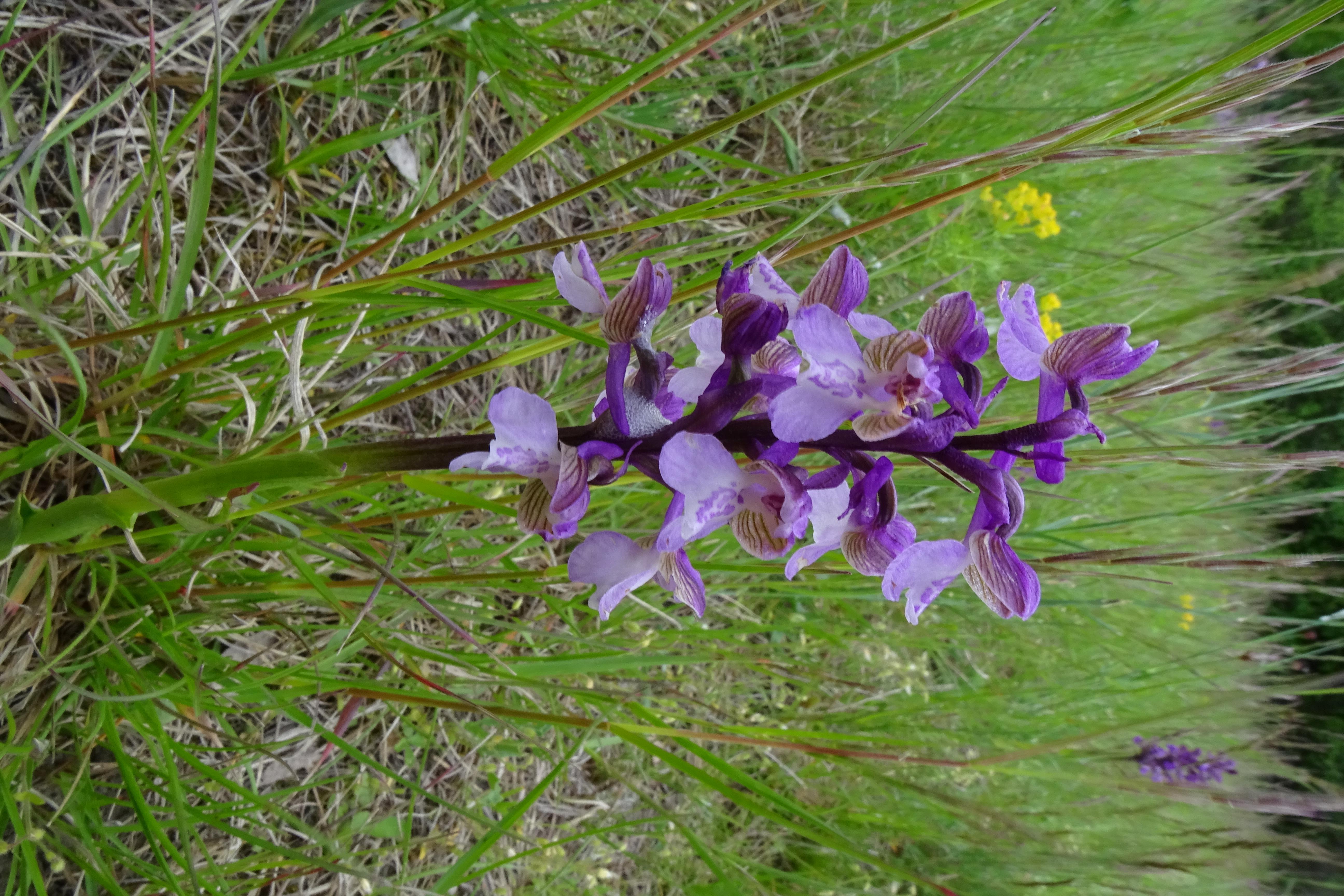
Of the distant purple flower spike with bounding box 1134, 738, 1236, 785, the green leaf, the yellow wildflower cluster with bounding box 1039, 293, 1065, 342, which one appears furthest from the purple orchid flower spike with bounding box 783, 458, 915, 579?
the distant purple flower spike with bounding box 1134, 738, 1236, 785

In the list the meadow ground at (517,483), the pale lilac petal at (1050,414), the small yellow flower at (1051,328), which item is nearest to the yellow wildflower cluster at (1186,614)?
the meadow ground at (517,483)

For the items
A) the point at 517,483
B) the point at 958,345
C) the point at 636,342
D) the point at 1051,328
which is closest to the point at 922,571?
the point at 958,345

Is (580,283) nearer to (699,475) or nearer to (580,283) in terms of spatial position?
(580,283)

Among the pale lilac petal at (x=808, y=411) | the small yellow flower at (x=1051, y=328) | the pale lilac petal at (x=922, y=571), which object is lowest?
the small yellow flower at (x=1051, y=328)

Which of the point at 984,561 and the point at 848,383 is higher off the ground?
the point at 848,383

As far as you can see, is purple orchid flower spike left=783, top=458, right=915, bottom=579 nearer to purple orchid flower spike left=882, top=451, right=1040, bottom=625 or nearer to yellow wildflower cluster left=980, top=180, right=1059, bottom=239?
purple orchid flower spike left=882, top=451, right=1040, bottom=625

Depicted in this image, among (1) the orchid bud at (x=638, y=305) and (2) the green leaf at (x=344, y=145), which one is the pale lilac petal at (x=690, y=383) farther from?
(2) the green leaf at (x=344, y=145)

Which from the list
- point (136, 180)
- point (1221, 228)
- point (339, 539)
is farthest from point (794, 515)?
point (1221, 228)
